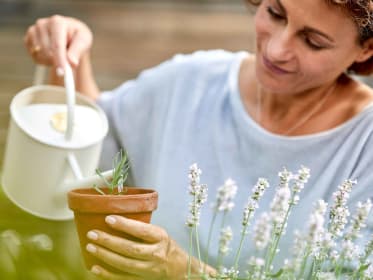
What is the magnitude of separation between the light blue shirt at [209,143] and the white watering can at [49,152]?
0.48m

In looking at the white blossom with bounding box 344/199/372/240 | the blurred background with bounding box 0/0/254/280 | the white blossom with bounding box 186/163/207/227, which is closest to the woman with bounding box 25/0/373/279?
the white blossom with bounding box 186/163/207/227

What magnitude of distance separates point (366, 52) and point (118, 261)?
93 cm

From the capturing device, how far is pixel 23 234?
1.16 m

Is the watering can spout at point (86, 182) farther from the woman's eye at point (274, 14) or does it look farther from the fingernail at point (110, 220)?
the woman's eye at point (274, 14)

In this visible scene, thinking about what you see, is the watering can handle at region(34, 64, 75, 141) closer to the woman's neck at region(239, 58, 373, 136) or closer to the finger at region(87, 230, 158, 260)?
the finger at region(87, 230, 158, 260)

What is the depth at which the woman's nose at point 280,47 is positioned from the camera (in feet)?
5.83

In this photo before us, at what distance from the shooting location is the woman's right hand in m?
1.84

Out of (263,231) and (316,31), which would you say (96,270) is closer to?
(263,231)

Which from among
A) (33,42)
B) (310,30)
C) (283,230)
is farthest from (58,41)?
(283,230)

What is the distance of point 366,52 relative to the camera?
1.97 m

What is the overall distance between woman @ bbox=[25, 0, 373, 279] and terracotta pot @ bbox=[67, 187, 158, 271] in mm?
331

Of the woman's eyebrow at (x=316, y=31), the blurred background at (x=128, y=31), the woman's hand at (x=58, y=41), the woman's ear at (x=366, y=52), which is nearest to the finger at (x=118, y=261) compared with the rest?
the woman's hand at (x=58, y=41)

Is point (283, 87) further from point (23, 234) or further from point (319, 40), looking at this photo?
point (23, 234)

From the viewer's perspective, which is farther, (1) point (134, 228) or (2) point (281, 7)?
(2) point (281, 7)
